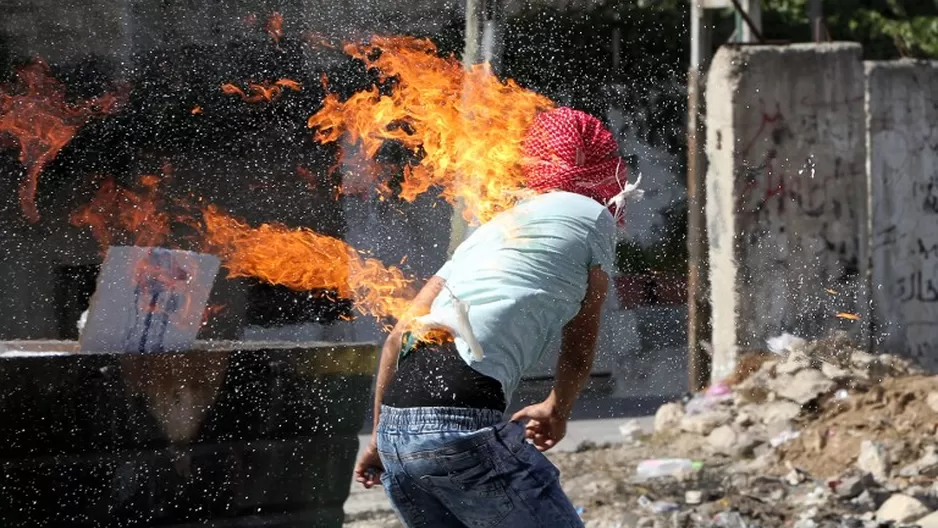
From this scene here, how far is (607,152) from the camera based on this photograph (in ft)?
10.8

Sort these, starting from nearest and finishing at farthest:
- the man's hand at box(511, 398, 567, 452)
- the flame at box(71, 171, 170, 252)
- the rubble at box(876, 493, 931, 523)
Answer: the man's hand at box(511, 398, 567, 452) → the rubble at box(876, 493, 931, 523) → the flame at box(71, 171, 170, 252)

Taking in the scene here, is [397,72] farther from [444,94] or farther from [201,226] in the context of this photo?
[201,226]

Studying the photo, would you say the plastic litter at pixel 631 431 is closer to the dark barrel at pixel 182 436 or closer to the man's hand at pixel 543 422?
the dark barrel at pixel 182 436

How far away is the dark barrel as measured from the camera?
4348 millimetres

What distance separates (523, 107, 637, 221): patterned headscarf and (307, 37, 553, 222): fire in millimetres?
89

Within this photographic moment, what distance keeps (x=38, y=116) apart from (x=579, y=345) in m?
4.80

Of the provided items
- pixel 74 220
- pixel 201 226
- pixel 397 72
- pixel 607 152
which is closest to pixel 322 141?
pixel 201 226

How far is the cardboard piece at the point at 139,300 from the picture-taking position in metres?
4.57

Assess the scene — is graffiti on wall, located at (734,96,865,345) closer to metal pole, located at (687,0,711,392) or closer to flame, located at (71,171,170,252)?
metal pole, located at (687,0,711,392)

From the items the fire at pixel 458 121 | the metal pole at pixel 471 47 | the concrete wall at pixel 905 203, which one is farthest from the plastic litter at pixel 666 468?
the fire at pixel 458 121

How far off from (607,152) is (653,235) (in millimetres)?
6446

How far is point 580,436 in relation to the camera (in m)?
8.69

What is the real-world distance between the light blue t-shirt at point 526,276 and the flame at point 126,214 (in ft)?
15.7

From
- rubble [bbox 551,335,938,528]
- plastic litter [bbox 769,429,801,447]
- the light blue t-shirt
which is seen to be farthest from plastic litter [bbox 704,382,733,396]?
the light blue t-shirt
